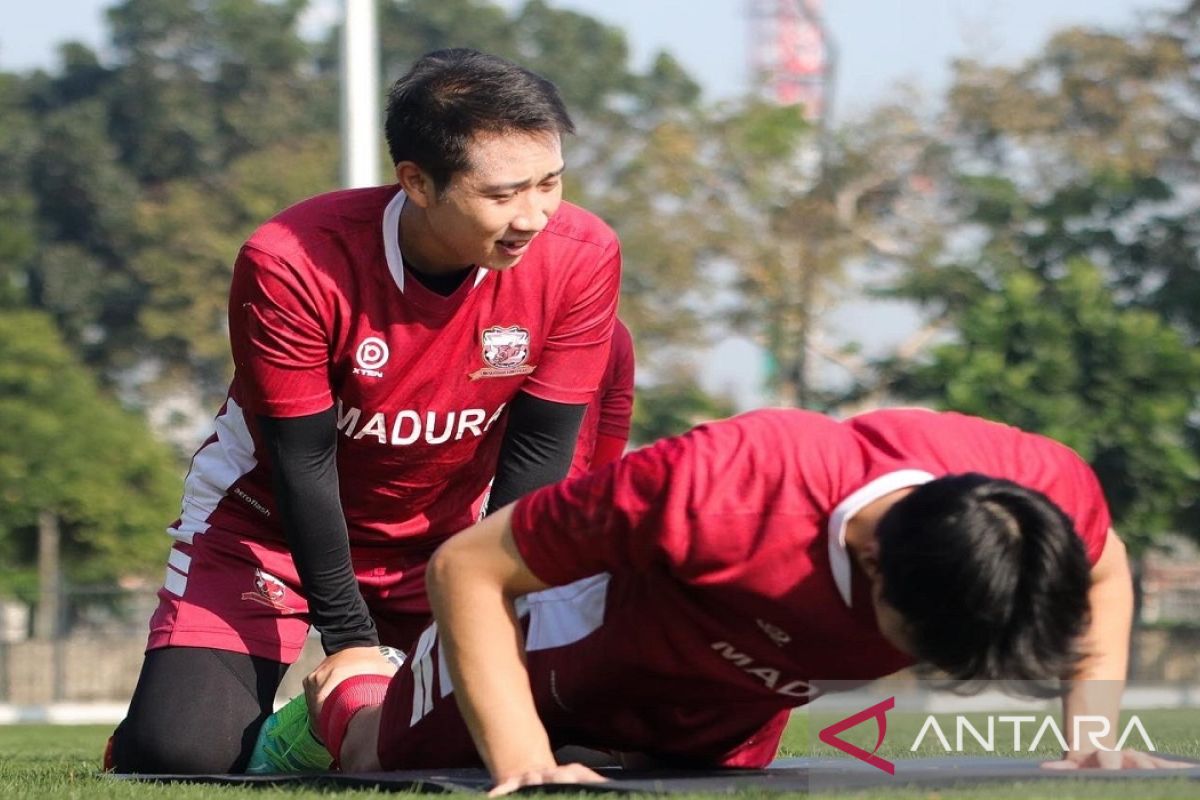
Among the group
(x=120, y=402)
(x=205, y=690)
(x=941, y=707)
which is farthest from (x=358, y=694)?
(x=120, y=402)

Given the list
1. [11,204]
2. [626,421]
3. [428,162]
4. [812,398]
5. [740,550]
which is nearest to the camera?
[740,550]

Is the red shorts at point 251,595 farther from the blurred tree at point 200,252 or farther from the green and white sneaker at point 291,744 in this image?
the blurred tree at point 200,252

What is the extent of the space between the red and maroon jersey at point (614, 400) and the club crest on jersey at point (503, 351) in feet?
2.81

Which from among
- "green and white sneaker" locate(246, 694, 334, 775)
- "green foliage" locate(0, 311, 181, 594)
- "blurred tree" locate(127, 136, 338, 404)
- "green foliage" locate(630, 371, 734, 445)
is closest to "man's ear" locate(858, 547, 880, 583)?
"green and white sneaker" locate(246, 694, 334, 775)

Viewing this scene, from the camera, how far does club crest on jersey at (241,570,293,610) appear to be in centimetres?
487

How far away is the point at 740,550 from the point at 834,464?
22cm

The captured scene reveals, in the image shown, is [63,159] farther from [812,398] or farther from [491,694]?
[491,694]

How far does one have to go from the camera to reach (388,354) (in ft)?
14.5

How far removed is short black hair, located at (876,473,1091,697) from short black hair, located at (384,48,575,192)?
5.04 feet

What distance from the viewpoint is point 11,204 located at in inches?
1081

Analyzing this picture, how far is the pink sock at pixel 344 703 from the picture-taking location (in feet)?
13.9

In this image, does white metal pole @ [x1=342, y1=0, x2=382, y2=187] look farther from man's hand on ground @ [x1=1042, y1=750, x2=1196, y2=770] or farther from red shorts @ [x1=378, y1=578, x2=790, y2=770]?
man's hand on ground @ [x1=1042, y1=750, x2=1196, y2=770]

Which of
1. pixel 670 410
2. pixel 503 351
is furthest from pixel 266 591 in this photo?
pixel 670 410

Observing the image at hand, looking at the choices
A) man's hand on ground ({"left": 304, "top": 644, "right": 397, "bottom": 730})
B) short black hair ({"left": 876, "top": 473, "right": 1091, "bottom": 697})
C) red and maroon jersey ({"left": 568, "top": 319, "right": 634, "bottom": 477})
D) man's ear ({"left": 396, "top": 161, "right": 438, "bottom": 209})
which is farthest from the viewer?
red and maroon jersey ({"left": 568, "top": 319, "right": 634, "bottom": 477})
